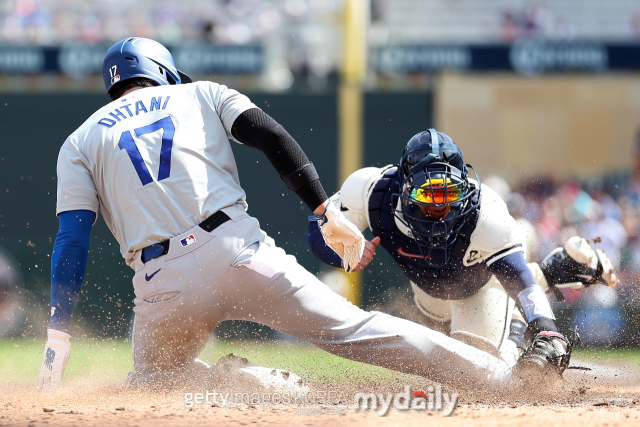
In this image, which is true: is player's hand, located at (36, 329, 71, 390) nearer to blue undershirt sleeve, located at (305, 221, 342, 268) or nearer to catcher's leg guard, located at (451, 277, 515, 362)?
blue undershirt sleeve, located at (305, 221, 342, 268)

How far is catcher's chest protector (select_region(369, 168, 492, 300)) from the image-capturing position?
4.46m

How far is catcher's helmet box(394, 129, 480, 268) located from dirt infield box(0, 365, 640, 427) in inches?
34.9

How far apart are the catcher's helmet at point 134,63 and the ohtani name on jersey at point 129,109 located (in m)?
0.31

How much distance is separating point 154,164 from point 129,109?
13.5 inches

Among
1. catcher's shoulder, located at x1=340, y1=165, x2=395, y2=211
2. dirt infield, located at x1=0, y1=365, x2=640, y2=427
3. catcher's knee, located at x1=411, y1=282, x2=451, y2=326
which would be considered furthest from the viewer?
catcher's knee, located at x1=411, y1=282, x2=451, y2=326

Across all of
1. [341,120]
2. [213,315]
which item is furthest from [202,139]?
[341,120]

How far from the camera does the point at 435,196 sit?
4.14m

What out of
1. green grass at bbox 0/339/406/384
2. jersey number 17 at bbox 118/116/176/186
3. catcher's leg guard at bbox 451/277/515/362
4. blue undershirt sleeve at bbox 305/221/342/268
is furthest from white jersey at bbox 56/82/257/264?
catcher's leg guard at bbox 451/277/515/362

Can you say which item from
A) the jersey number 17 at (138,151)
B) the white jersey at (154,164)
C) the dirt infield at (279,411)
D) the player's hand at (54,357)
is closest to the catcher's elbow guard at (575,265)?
the dirt infield at (279,411)

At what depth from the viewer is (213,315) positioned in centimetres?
348

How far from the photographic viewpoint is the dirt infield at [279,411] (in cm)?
317

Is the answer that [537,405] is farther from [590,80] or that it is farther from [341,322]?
[590,80]

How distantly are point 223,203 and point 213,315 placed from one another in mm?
526

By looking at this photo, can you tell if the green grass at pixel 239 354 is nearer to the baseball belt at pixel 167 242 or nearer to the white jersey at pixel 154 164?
the baseball belt at pixel 167 242
